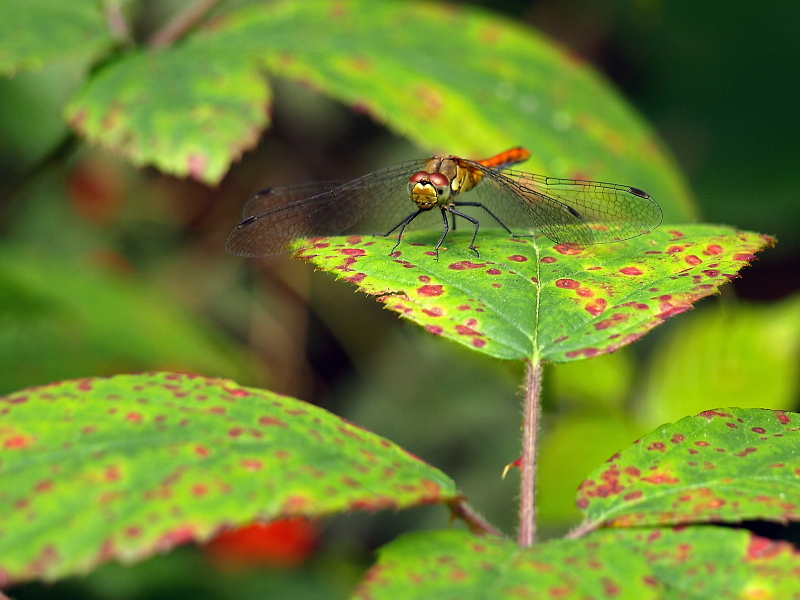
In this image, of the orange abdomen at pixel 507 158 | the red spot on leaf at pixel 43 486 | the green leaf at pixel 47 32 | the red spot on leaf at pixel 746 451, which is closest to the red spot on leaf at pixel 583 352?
the red spot on leaf at pixel 746 451

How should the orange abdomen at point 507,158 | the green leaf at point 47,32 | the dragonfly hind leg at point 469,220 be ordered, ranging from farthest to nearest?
the orange abdomen at point 507,158 < the green leaf at point 47,32 < the dragonfly hind leg at point 469,220

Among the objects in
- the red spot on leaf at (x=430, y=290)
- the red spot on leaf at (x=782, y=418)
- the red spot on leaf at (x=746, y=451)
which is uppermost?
the red spot on leaf at (x=430, y=290)

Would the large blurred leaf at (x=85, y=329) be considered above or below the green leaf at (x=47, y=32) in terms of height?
below

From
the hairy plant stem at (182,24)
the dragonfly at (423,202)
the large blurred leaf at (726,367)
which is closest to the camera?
the dragonfly at (423,202)

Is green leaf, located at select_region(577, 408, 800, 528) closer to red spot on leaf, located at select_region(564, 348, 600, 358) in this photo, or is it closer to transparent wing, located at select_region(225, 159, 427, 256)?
red spot on leaf, located at select_region(564, 348, 600, 358)

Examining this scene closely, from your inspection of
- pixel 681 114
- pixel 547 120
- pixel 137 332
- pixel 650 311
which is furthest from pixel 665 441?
pixel 681 114

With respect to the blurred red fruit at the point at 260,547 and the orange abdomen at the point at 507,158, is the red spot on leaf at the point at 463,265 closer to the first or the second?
the orange abdomen at the point at 507,158

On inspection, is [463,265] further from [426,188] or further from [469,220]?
[426,188]
